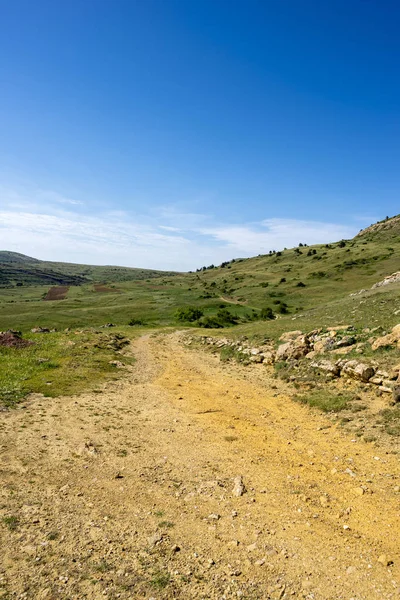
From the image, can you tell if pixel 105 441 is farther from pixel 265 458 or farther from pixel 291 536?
pixel 291 536

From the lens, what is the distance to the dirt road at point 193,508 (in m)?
7.69

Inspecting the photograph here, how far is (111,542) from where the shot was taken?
29.2ft

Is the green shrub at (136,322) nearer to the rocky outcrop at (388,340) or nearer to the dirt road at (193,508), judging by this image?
the dirt road at (193,508)

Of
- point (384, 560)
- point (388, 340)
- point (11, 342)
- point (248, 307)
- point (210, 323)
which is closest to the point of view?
point (384, 560)

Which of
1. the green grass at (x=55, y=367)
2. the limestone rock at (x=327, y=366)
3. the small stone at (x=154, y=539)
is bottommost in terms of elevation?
the green grass at (x=55, y=367)

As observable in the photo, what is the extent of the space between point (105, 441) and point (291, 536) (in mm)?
9197

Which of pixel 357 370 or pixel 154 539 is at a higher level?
pixel 357 370

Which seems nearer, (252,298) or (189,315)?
(189,315)

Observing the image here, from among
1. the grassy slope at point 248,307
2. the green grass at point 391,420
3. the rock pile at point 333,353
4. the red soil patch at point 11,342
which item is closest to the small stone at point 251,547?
the green grass at point 391,420

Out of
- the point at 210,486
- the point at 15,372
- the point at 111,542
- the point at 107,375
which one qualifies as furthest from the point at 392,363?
the point at 15,372

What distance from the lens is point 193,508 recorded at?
1047 cm

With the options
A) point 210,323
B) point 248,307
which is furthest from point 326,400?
point 248,307

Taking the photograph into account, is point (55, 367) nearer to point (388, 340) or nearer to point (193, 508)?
point (193, 508)

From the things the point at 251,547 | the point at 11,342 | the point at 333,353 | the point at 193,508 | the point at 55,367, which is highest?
the point at 333,353
